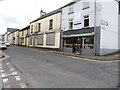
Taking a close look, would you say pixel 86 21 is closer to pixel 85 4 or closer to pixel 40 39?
pixel 85 4

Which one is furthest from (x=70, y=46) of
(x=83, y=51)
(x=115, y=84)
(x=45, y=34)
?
(x=115, y=84)

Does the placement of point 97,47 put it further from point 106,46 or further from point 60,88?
point 60,88

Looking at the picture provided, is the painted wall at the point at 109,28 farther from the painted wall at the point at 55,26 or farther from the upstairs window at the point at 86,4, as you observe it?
the painted wall at the point at 55,26

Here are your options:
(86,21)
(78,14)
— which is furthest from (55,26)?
(86,21)

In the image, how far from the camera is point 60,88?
21.9 ft

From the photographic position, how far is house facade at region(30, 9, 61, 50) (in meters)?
32.2

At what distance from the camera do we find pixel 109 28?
24.6 metres

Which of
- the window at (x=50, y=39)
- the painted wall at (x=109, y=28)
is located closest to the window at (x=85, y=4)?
the painted wall at (x=109, y=28)

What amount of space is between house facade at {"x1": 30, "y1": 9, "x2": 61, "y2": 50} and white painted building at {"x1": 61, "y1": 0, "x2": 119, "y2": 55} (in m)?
3.35

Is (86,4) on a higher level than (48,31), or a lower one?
higher

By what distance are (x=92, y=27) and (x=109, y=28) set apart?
8.10ft

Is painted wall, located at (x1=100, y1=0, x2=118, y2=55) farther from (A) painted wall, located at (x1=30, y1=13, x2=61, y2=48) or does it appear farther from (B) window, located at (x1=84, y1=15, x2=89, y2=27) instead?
(A) painted wall, located at (x1=30, y1=13, x2=61, y2=48)

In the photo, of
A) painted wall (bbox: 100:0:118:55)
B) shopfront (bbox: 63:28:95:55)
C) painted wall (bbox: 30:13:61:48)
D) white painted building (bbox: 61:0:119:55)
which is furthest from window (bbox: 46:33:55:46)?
painted wall (bbox: 100:0:118:55)

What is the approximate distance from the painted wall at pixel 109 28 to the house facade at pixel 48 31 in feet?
31.2
